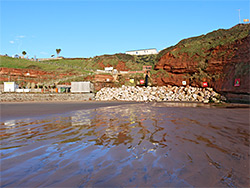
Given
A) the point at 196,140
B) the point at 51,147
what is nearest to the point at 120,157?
the point at 51,147

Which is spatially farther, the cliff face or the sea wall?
the sea wall

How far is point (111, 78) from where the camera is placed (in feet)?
132

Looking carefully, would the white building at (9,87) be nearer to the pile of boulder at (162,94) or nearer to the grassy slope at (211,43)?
the pile of boulder at (162,94)

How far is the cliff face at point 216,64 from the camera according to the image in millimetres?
24223

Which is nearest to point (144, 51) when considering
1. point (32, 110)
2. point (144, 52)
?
point (144, 52)

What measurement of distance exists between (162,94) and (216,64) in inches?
403

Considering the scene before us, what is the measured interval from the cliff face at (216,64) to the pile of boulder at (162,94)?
167cm

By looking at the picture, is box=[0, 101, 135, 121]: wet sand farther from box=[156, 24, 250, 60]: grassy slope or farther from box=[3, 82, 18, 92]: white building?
box=[156, 24, 250, 60]: grassy slope

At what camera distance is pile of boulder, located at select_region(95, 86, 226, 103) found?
2720 centimetres

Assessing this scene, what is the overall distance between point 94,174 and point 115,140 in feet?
7.29

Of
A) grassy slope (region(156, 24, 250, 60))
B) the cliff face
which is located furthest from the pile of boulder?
grassy slope (region(156, 24, 250, 60))

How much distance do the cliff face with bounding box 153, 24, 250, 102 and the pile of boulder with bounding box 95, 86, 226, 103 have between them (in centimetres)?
167

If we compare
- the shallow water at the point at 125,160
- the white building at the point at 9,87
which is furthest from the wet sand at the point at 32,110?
the white building at the point at 9,87

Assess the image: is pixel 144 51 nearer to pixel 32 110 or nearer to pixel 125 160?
pixel 32 110
